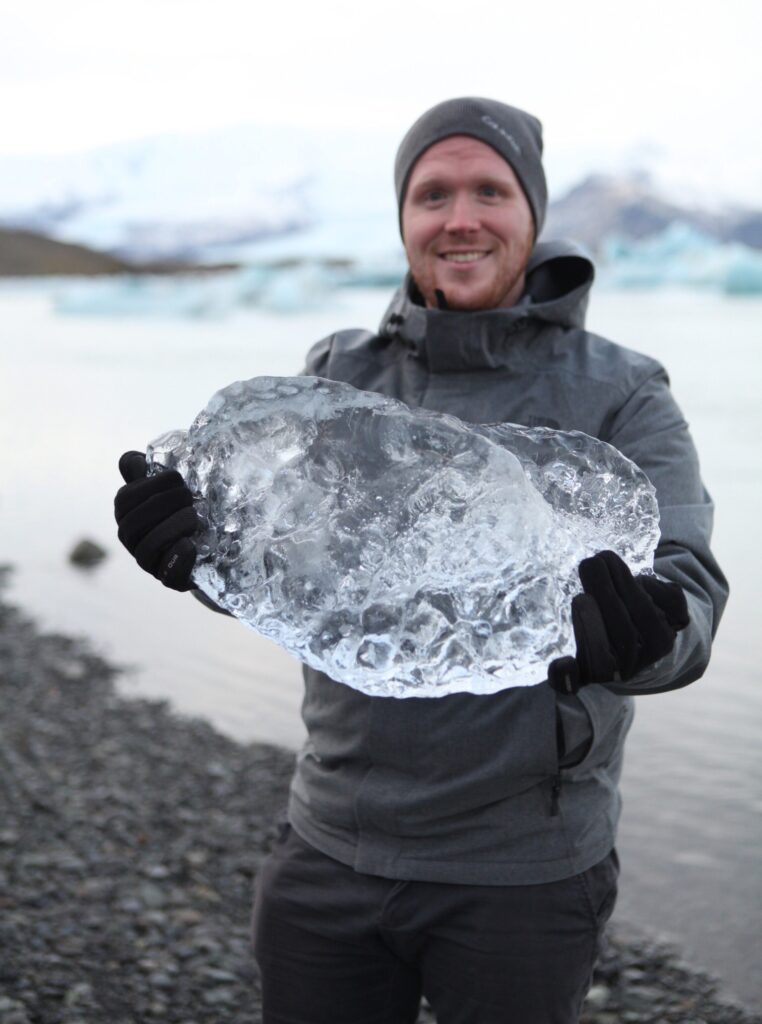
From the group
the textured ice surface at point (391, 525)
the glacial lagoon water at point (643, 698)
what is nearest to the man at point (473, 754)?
the textured ice surface at point (391, 525)

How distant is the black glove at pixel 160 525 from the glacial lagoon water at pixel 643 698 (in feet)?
10.9

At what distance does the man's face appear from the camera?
223cm

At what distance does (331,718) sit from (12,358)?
33.0 m

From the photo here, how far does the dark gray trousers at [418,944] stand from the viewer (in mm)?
1935

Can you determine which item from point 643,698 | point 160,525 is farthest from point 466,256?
point 643,698

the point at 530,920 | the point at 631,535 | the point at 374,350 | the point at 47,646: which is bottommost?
the point at 47,646

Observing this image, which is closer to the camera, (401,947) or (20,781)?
(401,947)

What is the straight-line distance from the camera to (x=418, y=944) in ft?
6.62

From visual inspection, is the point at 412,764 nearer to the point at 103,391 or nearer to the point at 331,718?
the point at 331,718

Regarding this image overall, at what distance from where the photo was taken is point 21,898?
3939 millimetres

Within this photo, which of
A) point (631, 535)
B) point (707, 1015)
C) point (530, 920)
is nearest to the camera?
point (631, 535)

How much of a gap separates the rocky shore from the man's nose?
260cm

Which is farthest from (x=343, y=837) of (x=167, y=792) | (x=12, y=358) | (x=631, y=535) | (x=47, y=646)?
(x=12, y=358)

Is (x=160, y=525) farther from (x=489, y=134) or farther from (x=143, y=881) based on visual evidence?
(x=143, y=881)
